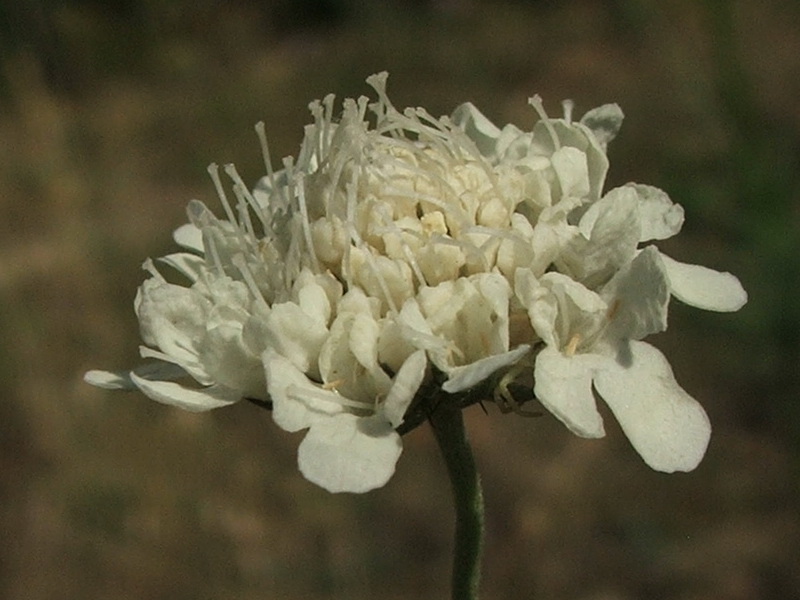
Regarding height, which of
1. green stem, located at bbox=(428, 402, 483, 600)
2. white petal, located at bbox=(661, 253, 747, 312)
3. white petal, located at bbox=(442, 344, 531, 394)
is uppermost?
white petal, located at bbox=(442, 344, 531, 394)

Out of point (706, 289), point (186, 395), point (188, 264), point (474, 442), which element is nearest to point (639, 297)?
point (706, 289)

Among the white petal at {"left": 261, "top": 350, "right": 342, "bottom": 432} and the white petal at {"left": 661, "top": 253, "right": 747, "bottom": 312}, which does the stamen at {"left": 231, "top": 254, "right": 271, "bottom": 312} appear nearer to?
the white petal at {"left": 261, "top": 350, "right": 342, "bottom": 432}

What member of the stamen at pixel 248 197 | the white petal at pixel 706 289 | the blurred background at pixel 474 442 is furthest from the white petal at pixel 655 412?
the blurred background at pixel 474 442

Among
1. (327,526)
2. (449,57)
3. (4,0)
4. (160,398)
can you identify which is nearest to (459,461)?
(160,398)

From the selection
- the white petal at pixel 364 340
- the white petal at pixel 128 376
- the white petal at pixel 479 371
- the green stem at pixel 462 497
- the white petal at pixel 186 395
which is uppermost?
the white petal at pixel 479 371

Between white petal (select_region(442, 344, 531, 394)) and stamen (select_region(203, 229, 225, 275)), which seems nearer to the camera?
white petal (select_region(442, 344, 531, 394))

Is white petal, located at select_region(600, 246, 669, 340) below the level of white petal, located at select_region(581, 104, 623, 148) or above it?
below

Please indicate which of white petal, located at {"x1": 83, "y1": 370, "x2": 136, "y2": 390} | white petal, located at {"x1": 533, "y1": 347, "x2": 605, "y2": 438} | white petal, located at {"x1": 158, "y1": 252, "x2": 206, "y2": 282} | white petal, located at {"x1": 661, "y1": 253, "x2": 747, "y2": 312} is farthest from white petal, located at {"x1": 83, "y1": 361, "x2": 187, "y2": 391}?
white petal, located at {"x1": 661, "y1": 253, "x2": 747, "y2": 312}

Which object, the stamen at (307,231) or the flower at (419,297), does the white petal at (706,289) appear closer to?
the flower at (419,297)
